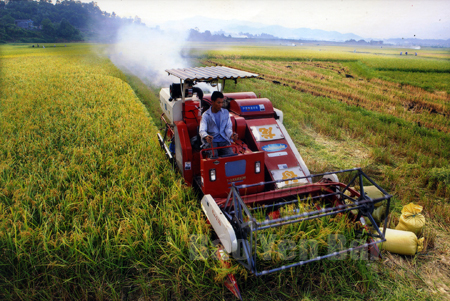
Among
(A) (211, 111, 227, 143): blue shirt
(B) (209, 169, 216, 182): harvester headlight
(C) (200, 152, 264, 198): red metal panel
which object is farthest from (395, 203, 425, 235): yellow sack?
(A) (211, 111, 227, 143): blue shirt

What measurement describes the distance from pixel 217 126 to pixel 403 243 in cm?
310

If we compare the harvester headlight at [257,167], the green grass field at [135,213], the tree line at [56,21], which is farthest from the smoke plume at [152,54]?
the harvester headlight at [257,167]

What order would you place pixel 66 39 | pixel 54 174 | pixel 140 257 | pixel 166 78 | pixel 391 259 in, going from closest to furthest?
1. pixel 140 257
2. pixel 391 259
3. pixel 54 174
4. pixel 166 78
5. pixel 66 39

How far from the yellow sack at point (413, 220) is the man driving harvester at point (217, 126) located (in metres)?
2.63

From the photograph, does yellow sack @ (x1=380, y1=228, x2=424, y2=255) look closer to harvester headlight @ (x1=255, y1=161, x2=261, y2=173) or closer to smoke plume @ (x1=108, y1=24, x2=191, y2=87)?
harvester headlight @ (x1=255, y1=161, x2=261, y2=173)

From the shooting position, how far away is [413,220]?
3746mm

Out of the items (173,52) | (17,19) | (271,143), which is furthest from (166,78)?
(17,19)

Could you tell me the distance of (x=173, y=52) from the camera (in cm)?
2308

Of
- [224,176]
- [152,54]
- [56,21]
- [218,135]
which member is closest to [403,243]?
[224,176]

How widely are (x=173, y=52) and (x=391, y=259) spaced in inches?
896

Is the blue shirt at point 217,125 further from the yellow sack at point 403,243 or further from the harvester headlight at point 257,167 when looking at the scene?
the yellow sack at point 403,243

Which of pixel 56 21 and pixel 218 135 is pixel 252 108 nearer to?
pixel 218 135

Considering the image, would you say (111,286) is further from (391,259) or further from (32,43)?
(32,43)

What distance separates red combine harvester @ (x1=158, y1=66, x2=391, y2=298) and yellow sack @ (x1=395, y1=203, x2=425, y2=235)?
0.41 metres
